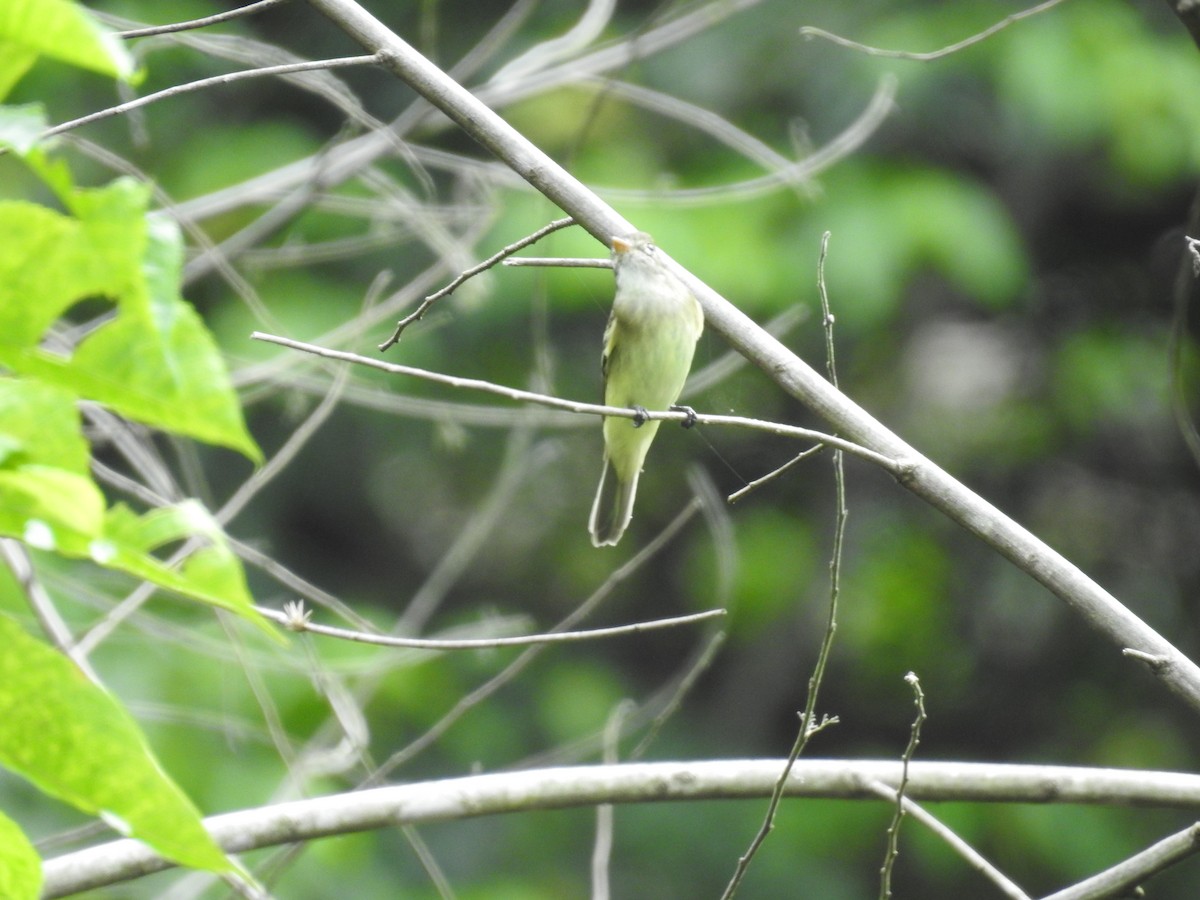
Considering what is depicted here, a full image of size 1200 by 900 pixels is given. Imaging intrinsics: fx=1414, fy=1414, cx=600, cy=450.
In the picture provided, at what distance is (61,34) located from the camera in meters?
0.75

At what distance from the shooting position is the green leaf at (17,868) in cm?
96

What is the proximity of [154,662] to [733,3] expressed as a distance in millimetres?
2948

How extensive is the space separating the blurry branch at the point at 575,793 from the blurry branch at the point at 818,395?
276 millimetres

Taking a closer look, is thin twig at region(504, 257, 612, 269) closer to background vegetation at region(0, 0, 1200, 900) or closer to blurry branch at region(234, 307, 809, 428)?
blurry branch at region(234, 307, 809, 428)

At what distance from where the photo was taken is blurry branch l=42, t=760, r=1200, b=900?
1860 mm

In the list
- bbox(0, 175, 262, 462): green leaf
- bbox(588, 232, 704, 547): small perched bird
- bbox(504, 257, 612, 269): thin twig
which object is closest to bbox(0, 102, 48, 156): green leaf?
Answer: bbox(0, 175, 262, 462): green leaf

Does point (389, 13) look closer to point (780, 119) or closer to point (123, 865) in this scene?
point (780, 119)

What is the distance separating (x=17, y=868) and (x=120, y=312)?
0.43 m

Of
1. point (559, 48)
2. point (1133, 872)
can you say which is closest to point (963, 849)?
point (1133, 872)

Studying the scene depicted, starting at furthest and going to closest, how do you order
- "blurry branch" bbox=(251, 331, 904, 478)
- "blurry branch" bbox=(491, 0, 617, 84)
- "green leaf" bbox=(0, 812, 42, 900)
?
"blurry branch" bbox=(491, 0, 617, 84)
"blurry branch" bbox=(251, 331, 904, 478)
"green leaf" bbox=(0, 812, 42, 900)

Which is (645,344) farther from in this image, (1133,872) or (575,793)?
(1133,872)

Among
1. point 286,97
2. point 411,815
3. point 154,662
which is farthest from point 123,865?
point 286,97

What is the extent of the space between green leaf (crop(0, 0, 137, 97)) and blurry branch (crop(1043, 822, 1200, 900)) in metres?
1.44

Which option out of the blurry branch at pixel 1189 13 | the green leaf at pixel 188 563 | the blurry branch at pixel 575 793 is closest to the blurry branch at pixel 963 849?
the blurry branch at pixel 575 793
